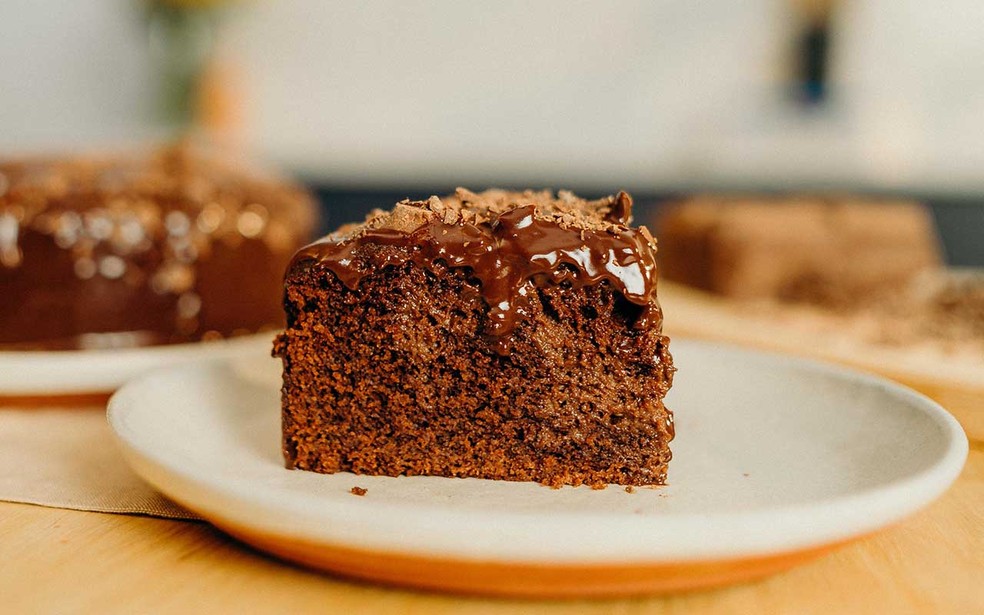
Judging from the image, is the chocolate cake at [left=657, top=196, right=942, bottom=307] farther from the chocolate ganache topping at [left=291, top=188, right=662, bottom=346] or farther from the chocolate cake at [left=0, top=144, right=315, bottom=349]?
the chocolate ganache topping at [left=291, top=188, right=662, bottom=346]

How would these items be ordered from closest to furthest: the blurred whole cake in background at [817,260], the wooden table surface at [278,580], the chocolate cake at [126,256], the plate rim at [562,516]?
the plate rim at [562,516] < the wooden table surface at [278,580] < the chocolate cake at [126,256] < the blurred whole cake in background at [817,260]

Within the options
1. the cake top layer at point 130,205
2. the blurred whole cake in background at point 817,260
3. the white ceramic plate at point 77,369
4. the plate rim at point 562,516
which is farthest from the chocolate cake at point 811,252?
the plate rim at point 562,516

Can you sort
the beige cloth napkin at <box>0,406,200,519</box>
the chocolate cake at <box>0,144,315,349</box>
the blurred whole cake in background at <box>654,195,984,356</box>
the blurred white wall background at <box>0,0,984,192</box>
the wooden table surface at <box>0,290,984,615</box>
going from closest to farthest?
1. the wooden table surface at <box>0,290,984,615</box>
2. the beige cloth napkin at <box>0,406,200,519</box>
3. the chocolate cake at <box>0,144,315,349</box>
4. the blurred whole cake in background at <box>654,195,984,356</box>
5. the blurred white wall background at <box>0,0,984,192</box>

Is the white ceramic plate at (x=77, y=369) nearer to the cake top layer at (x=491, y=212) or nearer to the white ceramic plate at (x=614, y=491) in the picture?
the white ceramic plate at (x=614, y=491)

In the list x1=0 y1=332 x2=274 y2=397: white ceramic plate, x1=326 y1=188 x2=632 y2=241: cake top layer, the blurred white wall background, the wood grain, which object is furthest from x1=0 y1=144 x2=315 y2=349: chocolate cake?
the blurred white wall background

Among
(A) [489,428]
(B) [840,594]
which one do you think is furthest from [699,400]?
(B) [840,594]

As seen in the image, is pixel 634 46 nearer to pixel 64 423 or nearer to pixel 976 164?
pixel 976 164
